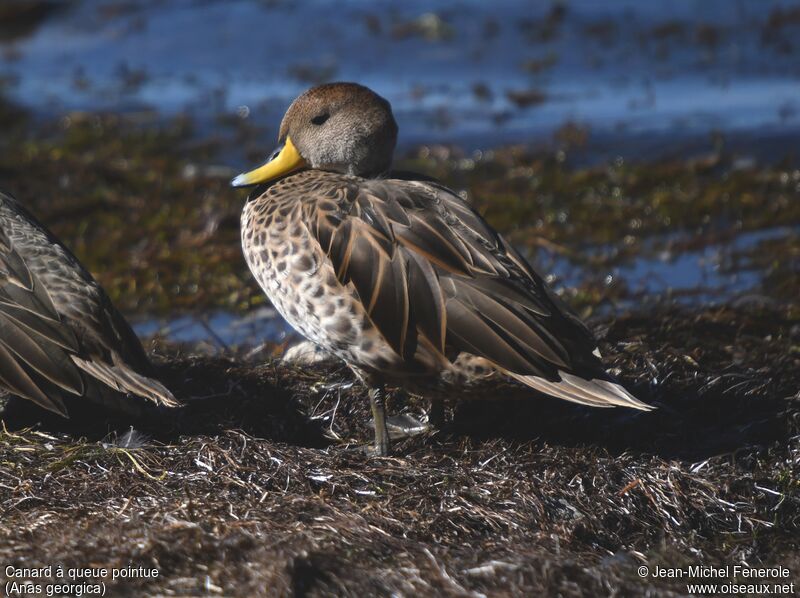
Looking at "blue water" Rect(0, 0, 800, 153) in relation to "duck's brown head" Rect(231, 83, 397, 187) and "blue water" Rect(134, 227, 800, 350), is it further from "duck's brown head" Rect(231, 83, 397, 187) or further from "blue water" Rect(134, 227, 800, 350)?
"duck's brown head" Rect(231, 83, 397, 187)

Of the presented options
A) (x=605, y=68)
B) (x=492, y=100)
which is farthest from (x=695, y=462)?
(x=605, y=68)

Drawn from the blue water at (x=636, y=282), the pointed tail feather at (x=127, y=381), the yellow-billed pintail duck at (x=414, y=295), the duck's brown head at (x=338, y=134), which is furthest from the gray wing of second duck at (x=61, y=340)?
the blue water at (x=636, y=282)

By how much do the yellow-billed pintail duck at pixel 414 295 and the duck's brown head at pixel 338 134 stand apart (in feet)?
1.19

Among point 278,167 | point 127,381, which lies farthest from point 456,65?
point 127,381

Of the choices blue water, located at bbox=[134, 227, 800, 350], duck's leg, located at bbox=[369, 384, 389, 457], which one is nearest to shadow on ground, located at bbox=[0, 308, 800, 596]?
duck's leg, located at bbox=[369, 384, 389, 457]

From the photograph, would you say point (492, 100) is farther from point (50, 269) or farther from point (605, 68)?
point (50, 269)

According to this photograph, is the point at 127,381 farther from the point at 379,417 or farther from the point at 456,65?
the point at 456,65

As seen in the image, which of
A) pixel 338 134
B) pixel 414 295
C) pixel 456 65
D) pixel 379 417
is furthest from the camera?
pixel 456 65

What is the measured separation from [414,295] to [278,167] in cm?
105

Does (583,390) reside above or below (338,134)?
below

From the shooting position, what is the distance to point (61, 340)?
13.3 ft

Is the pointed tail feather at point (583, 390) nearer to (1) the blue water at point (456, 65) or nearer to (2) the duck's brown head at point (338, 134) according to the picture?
(2) the duck's brown head at point (338, 134)

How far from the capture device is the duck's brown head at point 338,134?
183 inches

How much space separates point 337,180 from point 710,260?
10.5 ft
